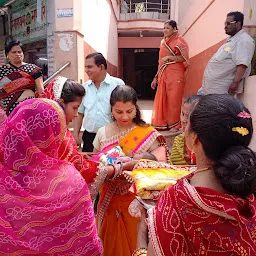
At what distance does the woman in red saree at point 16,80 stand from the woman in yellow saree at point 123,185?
5.91ft

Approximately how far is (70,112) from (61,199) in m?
0.66

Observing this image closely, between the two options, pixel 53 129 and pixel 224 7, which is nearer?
pixel 53 129

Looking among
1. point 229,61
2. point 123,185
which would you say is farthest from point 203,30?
point 123,185

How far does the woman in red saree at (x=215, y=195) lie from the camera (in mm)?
991

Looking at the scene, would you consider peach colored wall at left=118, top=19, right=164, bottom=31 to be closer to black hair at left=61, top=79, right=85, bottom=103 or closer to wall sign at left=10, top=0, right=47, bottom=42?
wall sign at left=10, top=0, right=47, bottom=42

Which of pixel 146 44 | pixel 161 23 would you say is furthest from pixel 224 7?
pixel 146 44

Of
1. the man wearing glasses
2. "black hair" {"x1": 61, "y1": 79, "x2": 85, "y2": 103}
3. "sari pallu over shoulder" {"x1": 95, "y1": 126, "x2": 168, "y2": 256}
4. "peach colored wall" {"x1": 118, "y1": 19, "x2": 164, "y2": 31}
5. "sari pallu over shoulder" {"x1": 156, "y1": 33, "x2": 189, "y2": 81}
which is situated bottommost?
"sari pallu over shoulder" {"x1": 95, "y1": 126, "x2": 168, "y2": 256}

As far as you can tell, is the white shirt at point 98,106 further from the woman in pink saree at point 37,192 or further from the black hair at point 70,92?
the woman in pink saree at point 37,192

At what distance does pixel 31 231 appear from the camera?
138 cm

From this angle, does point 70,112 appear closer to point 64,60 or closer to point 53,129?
point 53,129

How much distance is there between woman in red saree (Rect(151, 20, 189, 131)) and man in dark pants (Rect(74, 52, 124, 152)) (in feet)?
8.45

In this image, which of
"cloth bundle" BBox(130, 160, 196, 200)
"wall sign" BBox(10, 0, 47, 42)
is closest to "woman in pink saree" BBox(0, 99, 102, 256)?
"cloth bundle" BBox(130, 160, 196, 200)

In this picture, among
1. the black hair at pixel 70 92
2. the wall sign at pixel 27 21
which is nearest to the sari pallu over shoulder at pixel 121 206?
the black hair at pixel 70 92

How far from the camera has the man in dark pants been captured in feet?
10.6
